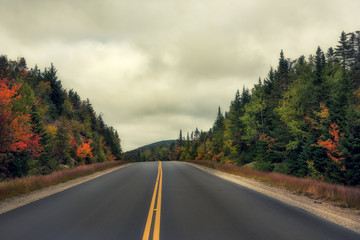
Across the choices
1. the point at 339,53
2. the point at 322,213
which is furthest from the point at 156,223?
the point at 339,53

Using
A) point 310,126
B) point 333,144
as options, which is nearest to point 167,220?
point 333,144

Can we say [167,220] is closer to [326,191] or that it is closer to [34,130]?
[326,191]

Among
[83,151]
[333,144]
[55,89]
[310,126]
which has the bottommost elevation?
[83,151]

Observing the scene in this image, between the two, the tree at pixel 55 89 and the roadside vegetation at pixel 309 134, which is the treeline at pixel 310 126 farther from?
the tree at pixel 55 89

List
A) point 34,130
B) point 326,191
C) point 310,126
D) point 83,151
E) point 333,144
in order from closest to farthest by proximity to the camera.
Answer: point 326,191 < point 333,144 < point 34,130 < point 310,126 < point 83,151

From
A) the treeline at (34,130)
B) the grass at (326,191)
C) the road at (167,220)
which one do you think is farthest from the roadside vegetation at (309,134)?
the treeline at (34,130)

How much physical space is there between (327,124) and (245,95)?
83.0ft

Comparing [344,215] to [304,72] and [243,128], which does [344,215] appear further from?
[243,128]

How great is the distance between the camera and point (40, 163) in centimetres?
2666

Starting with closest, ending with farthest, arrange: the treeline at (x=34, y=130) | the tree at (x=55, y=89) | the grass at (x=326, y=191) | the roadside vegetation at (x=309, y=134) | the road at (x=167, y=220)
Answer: the road at (x=167, y=220), the grass at (x=326, y=191), the roadside vegetation at (x=309, y=134), the treeline at (x=34, y=130), the tree at (x=55, y=89)

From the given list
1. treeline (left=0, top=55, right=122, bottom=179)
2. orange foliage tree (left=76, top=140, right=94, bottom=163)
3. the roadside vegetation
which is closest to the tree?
treeline (left=0, top=55, right=122, bottom=179)

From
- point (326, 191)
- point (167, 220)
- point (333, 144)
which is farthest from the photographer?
point (333, 144)

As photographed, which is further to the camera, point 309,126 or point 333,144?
point 309,126

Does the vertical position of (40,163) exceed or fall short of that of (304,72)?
it falls short
